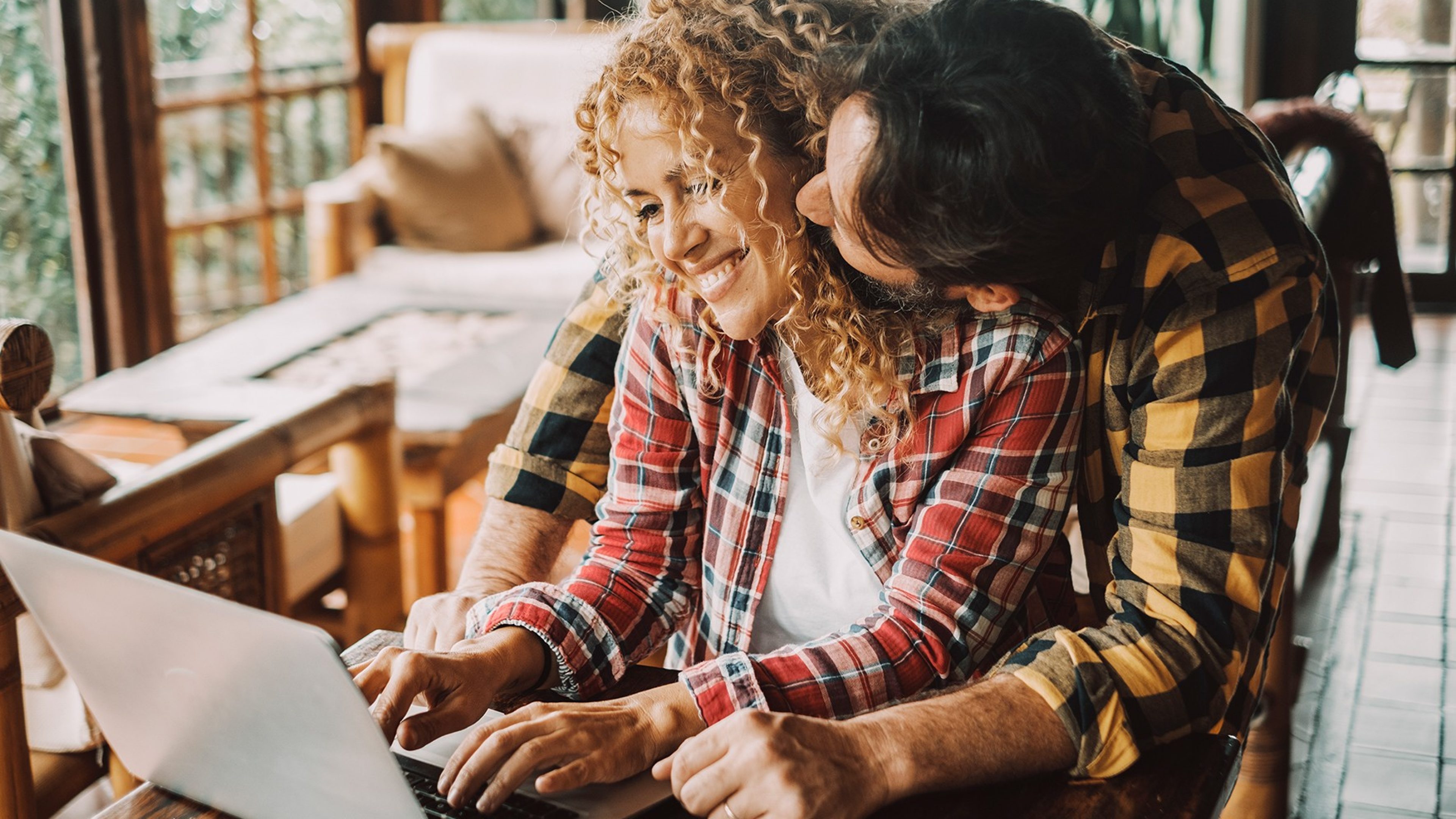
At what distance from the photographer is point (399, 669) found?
3.52 ft

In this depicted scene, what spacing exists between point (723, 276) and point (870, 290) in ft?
0.45

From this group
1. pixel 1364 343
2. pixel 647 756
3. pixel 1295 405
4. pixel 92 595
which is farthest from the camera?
pixel 1364 343

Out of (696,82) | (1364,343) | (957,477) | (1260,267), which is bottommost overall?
(1364,343)

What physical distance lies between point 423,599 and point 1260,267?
840mm

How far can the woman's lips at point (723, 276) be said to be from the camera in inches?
47.3

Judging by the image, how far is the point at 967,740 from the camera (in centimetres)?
100

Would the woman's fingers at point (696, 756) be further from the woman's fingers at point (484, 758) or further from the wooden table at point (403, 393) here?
the wooden table at point (403, 393)

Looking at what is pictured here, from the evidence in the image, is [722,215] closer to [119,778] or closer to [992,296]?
[992,296]

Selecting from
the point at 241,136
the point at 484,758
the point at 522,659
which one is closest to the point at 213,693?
the point at 484,758

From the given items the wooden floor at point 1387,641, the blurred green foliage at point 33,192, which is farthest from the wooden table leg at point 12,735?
the blurred green foliage at point 33,192

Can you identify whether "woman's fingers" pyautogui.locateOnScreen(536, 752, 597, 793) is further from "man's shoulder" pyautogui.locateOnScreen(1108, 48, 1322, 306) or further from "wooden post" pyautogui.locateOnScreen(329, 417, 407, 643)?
"wooden post" pyautogui.locateOnScreen(329, 417, 407, 643)

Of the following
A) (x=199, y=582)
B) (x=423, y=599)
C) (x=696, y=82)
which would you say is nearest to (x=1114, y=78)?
(x=696, y=82)

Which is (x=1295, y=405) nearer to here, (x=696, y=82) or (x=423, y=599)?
(x=696, y=82)

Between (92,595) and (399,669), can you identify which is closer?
(92,595)
